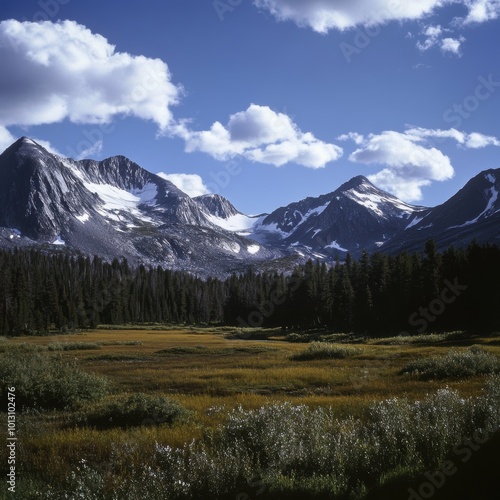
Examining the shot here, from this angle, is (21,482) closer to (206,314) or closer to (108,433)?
(108,433)

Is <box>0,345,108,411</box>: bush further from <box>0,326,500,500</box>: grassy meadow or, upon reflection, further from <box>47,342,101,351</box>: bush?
<box>47,342,101,351</box>: bush

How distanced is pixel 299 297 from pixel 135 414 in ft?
297

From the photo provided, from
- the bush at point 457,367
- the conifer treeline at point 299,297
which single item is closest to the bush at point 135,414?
the bush at point 457,367

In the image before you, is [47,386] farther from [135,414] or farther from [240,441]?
[240,441]

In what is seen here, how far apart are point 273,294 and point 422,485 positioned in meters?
127

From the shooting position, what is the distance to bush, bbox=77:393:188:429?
14.1m

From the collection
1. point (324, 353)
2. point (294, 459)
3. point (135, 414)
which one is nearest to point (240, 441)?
point (294, 459)

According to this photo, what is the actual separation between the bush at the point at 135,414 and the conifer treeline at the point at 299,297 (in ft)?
171

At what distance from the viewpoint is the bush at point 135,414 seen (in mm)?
14102

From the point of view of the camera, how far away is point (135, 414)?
14453mm

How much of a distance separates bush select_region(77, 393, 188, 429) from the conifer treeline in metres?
52.2

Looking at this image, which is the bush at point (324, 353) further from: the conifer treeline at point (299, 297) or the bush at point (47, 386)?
the conifer treeline at point (299, 297)

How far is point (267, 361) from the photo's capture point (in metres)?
34.8

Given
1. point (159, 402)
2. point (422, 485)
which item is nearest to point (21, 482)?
point (159, 402)
